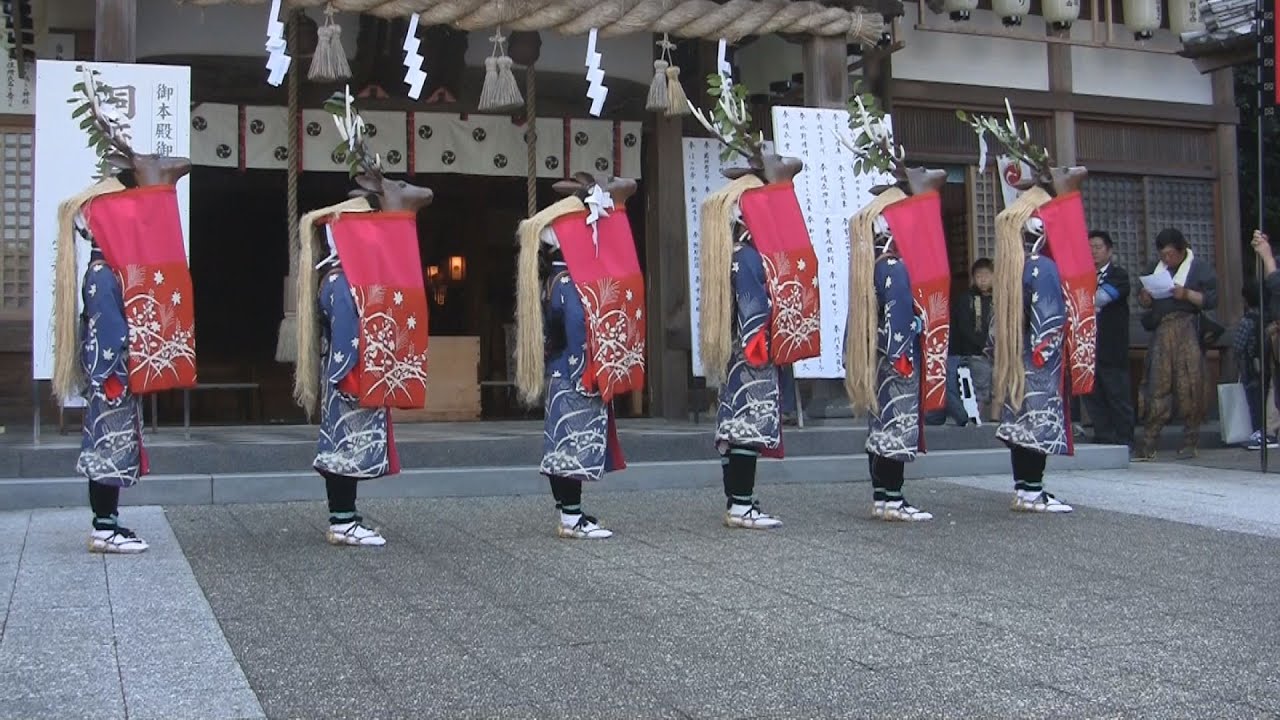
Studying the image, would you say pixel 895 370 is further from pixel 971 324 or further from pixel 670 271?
pixel 670 271

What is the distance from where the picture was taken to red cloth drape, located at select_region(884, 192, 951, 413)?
22.2 feet

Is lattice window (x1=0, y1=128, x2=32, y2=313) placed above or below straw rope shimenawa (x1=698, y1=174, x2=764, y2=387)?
above

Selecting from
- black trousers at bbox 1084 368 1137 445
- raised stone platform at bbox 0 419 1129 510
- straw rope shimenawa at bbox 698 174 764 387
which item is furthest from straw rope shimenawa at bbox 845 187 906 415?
black trousers at bbox 1084 368 1137 445

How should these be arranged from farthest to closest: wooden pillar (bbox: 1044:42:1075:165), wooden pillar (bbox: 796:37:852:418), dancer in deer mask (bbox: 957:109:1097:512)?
wooden pillar (bbox: 1044:42:1075:165) → wooden pillar (bbox: 796:37:852:418) → dancer in deer mask (bbox: 957:109:1097:512)

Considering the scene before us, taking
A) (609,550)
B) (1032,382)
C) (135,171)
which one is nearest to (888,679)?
(609,550)

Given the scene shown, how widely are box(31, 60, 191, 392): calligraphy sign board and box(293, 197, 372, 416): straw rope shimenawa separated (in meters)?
1.75

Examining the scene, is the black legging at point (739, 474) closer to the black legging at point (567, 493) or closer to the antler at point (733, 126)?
the black legging at point (567, 493)

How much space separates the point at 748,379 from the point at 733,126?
134cm

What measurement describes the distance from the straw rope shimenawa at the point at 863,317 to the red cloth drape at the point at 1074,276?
920 millimetres

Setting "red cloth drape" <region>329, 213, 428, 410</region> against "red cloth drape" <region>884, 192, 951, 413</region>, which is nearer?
"red cloth drape" <region>329, 213, 428, 410</region>

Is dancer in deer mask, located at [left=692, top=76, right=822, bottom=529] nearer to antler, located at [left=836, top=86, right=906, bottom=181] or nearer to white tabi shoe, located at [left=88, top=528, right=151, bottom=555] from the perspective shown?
antler, located at [left=836, top=86, right=906, bottom=181]

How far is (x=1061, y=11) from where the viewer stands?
36.7ft

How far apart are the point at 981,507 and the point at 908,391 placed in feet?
3.78

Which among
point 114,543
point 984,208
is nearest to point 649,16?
point 984,208
